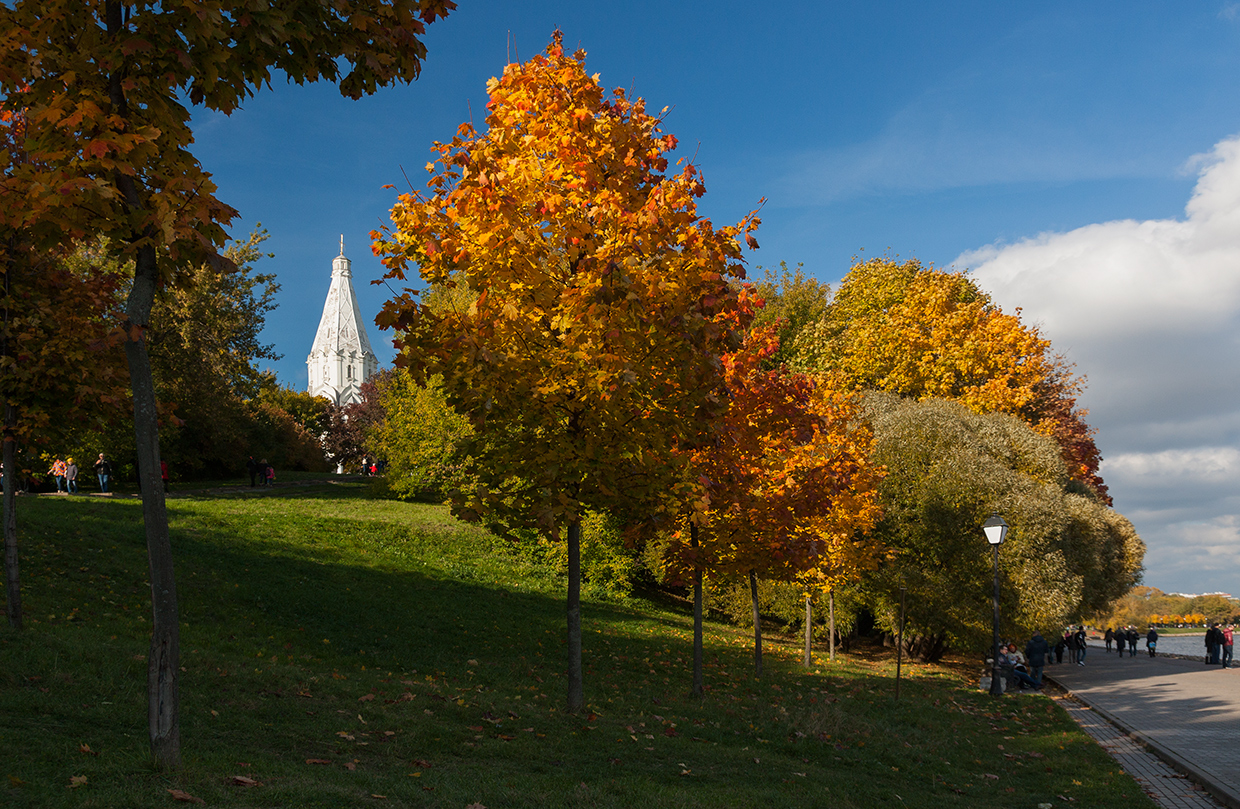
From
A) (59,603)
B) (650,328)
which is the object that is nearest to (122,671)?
(59,603)

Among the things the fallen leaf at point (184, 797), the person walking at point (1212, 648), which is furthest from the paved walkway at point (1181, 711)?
the fallen leaf at point (184, 797)

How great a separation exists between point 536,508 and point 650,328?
8.66ft

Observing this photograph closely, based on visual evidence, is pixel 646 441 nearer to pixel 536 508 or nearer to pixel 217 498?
pixel 536 508

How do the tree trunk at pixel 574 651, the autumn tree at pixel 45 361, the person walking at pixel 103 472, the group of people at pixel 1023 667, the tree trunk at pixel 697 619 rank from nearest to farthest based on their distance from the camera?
1. the tree trunk at pixel 574 651
2. the autumn tree at pixel 45 361
3. the tree trunk at pixel 697 619
4. the group of people at pixel 1023 667
5. the person walking at pixel 103 472

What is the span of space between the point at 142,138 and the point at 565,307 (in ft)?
15.2

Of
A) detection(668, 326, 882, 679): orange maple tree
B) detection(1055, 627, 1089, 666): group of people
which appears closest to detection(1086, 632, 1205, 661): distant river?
detection(1055, 627, 1089, 666): group of people

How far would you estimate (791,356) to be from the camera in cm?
4125

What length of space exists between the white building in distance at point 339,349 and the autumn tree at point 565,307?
125 meters

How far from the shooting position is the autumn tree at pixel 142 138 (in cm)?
495

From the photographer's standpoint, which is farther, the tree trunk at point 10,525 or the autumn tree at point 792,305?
the autumn tree at point 792,305

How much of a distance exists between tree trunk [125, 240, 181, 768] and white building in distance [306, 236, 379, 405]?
422 ft

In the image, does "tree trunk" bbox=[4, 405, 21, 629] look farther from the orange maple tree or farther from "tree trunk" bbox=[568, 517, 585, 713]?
the orange maple tree

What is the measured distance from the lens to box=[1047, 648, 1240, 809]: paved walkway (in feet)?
32.1

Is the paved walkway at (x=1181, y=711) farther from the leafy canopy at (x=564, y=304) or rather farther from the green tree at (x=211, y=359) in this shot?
the green tree at (x=211, y=359)
